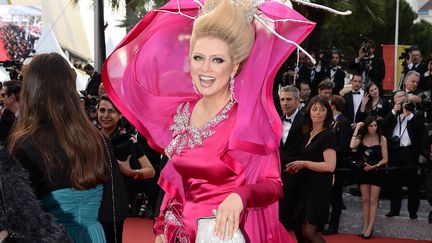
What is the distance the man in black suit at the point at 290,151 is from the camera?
7.27 metres

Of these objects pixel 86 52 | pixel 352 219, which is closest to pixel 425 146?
pixel 352 219

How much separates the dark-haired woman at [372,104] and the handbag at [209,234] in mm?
7061

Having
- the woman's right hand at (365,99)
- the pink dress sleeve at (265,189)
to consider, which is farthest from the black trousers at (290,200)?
the pink dress sleeve at (265,189)

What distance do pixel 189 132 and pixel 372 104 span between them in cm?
701

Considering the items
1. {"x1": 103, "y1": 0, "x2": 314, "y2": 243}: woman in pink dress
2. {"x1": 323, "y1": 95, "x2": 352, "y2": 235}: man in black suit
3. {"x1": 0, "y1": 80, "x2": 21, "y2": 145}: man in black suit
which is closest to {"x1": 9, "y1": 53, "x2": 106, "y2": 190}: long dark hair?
{"x1": 103, "y1": 0, "x2": 314, "y2": 243}: woman in pink dress

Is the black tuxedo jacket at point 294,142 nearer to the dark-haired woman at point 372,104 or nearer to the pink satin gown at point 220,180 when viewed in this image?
the dark-haired woman at point 372,104

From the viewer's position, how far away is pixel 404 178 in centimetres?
920

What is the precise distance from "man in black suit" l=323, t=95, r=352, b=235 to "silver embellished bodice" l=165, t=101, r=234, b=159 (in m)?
5.18

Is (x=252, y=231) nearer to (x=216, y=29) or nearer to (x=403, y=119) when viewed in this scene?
(x=216, y=29)

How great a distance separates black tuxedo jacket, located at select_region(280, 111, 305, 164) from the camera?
745 centimetres

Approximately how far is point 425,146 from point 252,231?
584cm

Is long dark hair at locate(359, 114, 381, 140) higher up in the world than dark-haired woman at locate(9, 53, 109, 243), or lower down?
lower down

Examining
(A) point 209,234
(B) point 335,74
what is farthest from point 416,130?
(A) point 209,234

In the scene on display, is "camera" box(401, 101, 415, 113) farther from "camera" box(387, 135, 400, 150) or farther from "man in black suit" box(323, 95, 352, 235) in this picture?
"man in black suit" box(323, 95, 352, 235)
